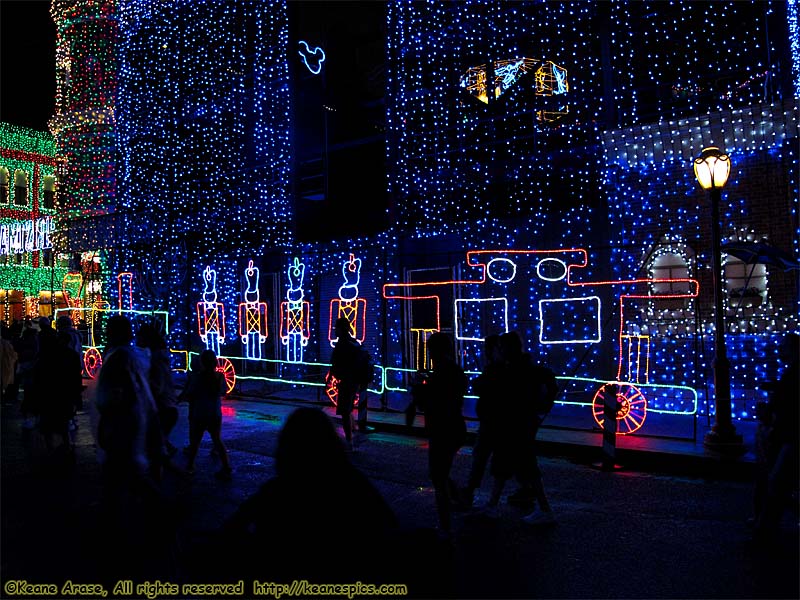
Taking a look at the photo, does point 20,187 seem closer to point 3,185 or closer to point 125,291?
point 3,185

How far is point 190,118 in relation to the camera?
22.8m

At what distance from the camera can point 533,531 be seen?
21.5ft

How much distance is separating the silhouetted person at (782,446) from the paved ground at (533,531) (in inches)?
9.2

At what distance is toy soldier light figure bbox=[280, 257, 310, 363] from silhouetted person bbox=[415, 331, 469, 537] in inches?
453

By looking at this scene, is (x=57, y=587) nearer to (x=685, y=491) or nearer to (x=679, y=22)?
(x=685, y=491)

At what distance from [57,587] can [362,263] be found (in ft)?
45.1

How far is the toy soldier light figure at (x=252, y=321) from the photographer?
62.8 feet

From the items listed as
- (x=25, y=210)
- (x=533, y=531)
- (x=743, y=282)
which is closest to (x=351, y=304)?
(x=743, y=282)

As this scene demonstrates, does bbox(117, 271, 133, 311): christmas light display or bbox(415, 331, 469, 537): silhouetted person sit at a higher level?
bbox(117, 271, 133, 311): christmas light display

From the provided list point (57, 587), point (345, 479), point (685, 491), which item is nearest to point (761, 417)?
point (685, 491)

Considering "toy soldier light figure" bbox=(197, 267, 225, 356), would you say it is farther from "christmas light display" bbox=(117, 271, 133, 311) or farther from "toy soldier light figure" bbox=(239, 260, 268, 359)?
"christmas light display" bbox=(117, 271, 133, 311)

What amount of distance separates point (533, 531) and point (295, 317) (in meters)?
12.9

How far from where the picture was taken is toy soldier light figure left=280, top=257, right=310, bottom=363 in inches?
723

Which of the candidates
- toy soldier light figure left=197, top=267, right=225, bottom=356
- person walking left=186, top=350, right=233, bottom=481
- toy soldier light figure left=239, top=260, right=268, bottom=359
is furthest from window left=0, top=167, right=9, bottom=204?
person walking left=186, top=350, right=233, bottom=481
